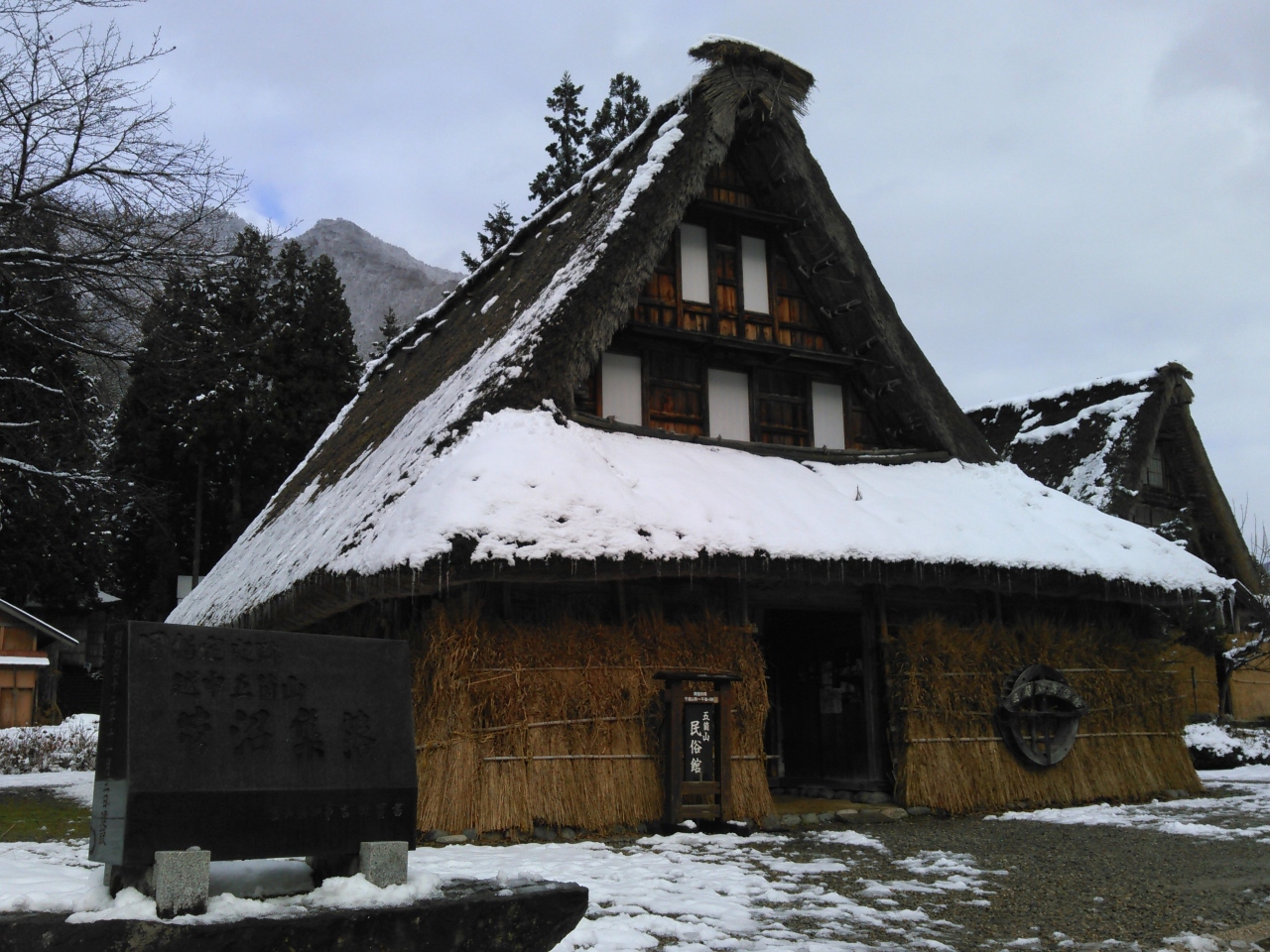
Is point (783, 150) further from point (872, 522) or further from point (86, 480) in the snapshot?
point (86, 480)

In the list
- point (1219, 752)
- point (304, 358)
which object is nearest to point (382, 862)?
point (1219, 752)

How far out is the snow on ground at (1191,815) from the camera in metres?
8.39

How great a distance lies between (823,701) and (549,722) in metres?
4.24

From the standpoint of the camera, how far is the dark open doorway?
10.3 m

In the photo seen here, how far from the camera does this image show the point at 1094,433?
66.0 ft

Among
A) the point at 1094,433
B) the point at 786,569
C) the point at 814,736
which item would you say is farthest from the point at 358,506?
the point at 1094,433

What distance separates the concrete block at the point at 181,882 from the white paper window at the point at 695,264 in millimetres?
8685

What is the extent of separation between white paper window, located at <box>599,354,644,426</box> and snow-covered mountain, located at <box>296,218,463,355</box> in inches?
3642

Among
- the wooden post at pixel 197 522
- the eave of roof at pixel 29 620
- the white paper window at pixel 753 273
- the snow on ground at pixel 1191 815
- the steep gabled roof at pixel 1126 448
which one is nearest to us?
the snow on ground at pixel 1191 815

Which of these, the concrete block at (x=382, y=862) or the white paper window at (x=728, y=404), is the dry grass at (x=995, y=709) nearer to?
the white paper window at (x=728, y=404)

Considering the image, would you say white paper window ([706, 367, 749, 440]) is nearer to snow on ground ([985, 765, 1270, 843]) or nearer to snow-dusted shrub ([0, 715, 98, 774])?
snow on ground ([985, 765, 1270, 843])

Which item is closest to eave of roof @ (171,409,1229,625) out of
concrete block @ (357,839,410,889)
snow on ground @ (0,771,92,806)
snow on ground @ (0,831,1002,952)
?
snow on ground @ (0,831,1002,952)

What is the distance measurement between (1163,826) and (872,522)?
3.51 m

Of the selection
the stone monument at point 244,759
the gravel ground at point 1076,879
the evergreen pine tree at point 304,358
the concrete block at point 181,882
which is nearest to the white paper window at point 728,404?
the gravel ground at point 1076,879
